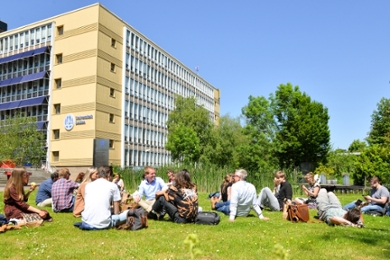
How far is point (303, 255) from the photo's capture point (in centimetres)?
607

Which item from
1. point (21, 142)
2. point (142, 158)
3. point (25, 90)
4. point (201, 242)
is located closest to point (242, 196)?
point (201, 242)

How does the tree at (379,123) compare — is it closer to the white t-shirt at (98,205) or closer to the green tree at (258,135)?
the green tree at (258,135)

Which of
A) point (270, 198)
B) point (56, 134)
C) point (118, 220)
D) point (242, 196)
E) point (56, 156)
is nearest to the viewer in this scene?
point (118, 220)

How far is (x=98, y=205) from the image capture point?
821 cm

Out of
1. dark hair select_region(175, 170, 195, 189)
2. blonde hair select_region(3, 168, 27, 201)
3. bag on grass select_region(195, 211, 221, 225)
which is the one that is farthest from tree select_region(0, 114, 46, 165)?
bag on grass select_region(195, 211, 221, 225)

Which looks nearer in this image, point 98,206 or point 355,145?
point 98,206

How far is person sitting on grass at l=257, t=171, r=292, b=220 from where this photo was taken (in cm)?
1346

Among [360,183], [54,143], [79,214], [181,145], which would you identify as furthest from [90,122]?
[79,214]

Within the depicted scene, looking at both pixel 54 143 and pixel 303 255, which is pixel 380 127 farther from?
pixel 303 255

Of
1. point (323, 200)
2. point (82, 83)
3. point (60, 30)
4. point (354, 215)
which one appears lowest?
point (354, 215)

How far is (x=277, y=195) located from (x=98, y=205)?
7.66 metres

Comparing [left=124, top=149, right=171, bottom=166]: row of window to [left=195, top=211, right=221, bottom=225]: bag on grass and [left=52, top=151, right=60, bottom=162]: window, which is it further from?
[left=195, top=211, right=221, bottom=225]: bag on grass

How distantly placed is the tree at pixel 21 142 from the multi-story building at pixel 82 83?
5221 mm

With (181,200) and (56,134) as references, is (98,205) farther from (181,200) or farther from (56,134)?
(56,134)
